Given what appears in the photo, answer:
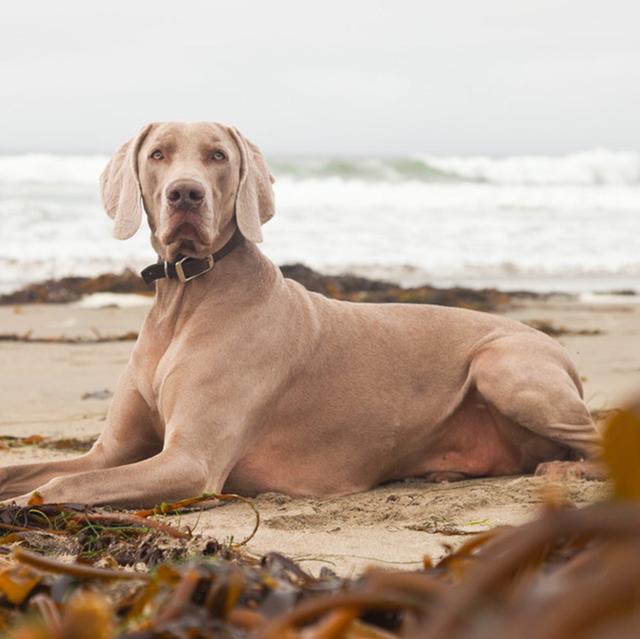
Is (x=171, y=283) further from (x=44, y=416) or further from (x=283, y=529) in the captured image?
(x=44, y=416)

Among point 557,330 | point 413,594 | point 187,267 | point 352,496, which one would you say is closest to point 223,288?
point 187,267

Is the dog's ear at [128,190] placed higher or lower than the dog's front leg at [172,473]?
higher

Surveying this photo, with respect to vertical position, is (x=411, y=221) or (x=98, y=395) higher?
(x=98, y=395)

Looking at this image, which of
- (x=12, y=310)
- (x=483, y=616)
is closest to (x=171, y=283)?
(x=483, y=616)

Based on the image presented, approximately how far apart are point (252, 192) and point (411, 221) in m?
17.6

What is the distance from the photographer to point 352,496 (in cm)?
476

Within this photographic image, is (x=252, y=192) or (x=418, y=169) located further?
(x=418, y=169)

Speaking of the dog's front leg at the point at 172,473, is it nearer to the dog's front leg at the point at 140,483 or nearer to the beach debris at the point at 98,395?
the dog's front leg at the point at 140,483

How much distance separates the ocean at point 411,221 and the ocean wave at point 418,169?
1.8 inches

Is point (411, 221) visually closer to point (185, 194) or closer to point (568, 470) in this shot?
point (568, 470)

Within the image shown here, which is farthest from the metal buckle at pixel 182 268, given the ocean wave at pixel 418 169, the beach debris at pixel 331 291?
the ocean wave at pixel 418 169

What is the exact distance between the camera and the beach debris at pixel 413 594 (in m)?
0.97

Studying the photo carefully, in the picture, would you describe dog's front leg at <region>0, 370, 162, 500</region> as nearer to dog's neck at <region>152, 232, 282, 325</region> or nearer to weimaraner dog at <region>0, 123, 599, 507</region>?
weimaraner dog at <region>0, 123, 599, 507</region>

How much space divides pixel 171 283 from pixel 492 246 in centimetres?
1420
